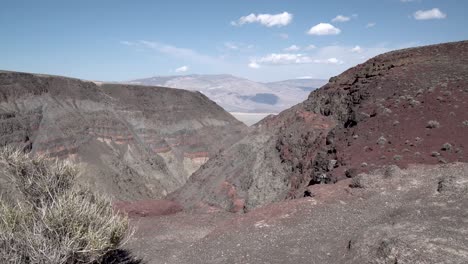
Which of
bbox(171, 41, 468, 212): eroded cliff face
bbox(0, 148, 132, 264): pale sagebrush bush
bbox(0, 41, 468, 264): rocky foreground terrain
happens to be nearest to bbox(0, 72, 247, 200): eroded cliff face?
bbox(0, 41, 468, 264): rocky foreground terrain

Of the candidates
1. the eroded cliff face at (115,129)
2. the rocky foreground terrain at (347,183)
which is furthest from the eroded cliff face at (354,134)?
the eroded cliff face at (115,129)

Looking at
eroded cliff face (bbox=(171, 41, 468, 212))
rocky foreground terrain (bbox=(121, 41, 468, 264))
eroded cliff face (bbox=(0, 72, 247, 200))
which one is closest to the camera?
rocky foreground terrain (bbox=(121, 41, 468, 264))

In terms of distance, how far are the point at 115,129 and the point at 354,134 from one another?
42454mm

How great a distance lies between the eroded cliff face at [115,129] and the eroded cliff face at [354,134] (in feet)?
50.2

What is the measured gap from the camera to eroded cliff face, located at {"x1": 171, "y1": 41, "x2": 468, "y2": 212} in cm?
1884

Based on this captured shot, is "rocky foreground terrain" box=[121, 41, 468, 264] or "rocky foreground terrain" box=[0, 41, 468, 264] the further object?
"rocky foreground terrain" box=[0, 41, 468, 264]

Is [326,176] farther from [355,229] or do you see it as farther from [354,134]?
[355,229]

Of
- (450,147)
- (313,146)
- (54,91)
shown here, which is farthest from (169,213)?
(54,91)

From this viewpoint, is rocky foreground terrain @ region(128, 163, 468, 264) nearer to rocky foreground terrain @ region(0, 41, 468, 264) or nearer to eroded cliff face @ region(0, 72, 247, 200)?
rocky foreground terrain @ region(0, 41, 468, 264)

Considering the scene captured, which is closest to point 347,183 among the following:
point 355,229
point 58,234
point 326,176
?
point 326,176

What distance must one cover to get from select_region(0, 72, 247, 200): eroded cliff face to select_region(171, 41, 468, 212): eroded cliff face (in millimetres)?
15313

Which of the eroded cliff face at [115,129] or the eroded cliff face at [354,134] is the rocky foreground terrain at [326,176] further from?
the eroded cliff face at [115,129]

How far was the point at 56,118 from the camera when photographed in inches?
2003

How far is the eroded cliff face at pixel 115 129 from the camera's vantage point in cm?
4672
